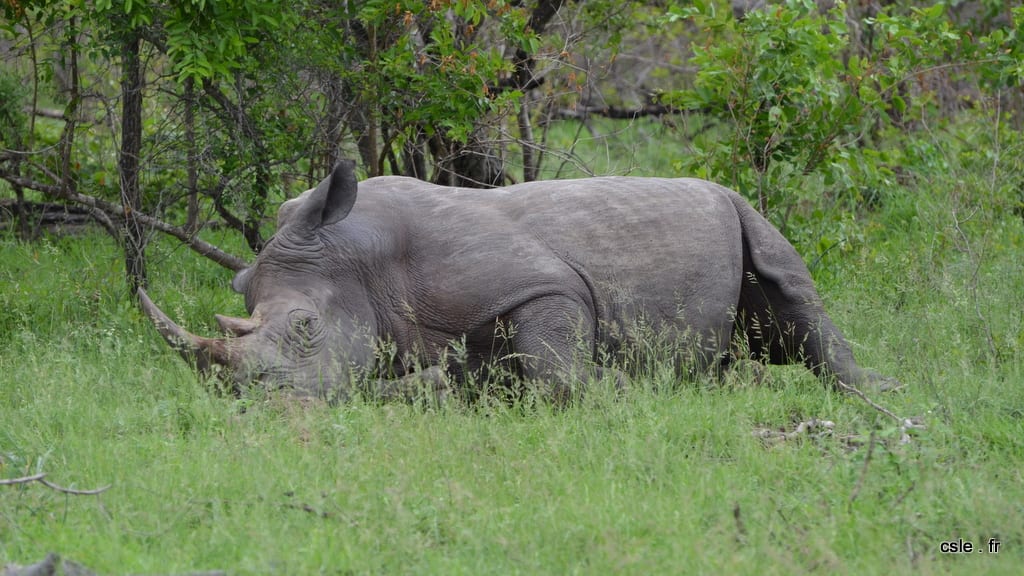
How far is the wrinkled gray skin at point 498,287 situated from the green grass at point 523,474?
23 centimetres

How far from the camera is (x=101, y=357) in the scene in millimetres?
6723

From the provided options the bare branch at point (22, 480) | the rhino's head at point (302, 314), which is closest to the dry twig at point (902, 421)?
the rhino's head at point (302, 314)

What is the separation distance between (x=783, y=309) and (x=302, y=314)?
247 cm

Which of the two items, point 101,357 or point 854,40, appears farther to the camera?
point 854,40

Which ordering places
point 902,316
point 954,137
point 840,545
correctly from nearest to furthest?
point 840,545 → point 902,316 → point 954,137

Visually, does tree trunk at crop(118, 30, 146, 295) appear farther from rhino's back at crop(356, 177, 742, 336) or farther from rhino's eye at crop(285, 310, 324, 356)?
rhino's eye at crop(285, 310, 324, 356)

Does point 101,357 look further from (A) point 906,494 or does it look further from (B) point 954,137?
(B) point 954,137

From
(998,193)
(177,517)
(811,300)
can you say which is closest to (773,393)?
(811,300)

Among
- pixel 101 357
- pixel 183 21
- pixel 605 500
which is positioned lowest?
pixel 101 357

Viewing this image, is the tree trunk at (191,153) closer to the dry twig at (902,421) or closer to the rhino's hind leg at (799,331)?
the rhino's hind leg at (799,331)

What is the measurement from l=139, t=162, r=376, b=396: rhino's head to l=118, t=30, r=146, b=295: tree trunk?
2.10 metres

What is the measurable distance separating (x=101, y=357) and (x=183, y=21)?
185cm

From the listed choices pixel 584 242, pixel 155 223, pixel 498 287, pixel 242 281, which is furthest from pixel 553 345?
pixel 155 223

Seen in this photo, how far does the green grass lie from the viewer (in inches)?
159
